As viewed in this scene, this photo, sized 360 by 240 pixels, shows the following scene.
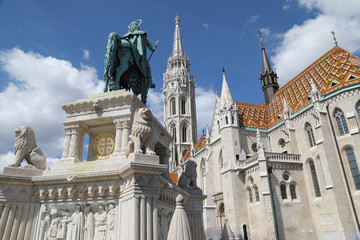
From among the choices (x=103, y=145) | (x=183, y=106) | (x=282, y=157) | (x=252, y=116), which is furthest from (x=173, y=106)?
(x=103, y=145)

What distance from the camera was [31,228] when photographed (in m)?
6.23

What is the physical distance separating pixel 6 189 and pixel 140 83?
516cm

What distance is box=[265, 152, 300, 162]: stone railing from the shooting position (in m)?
27.3

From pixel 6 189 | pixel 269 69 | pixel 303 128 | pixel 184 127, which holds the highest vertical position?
pixel 269 69

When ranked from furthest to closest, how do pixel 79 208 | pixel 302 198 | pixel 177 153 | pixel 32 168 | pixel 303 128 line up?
pixel 177 153, pixel 303 128, pixel 302 198, pixel 32 168, pixel 79 208

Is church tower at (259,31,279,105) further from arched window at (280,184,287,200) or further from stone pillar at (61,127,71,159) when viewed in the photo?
stone pillar at (61,127,71,159)

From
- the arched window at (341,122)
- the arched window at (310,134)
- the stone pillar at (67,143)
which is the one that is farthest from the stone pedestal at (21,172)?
the arched window at (310,134)

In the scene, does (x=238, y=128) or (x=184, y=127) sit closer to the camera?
(x=238, y=128)

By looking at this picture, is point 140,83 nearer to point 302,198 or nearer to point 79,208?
point 79,208

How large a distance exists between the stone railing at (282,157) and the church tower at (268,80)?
52.7ft

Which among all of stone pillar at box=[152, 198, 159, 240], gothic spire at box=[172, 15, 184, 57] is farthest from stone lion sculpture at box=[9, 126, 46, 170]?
gothic spire at box=[172, 15, 184, 57]

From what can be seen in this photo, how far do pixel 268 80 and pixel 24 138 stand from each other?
42811mm

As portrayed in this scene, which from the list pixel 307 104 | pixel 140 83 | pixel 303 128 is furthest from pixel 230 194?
pixel 140 83

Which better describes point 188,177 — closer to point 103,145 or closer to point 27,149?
point 103,145
